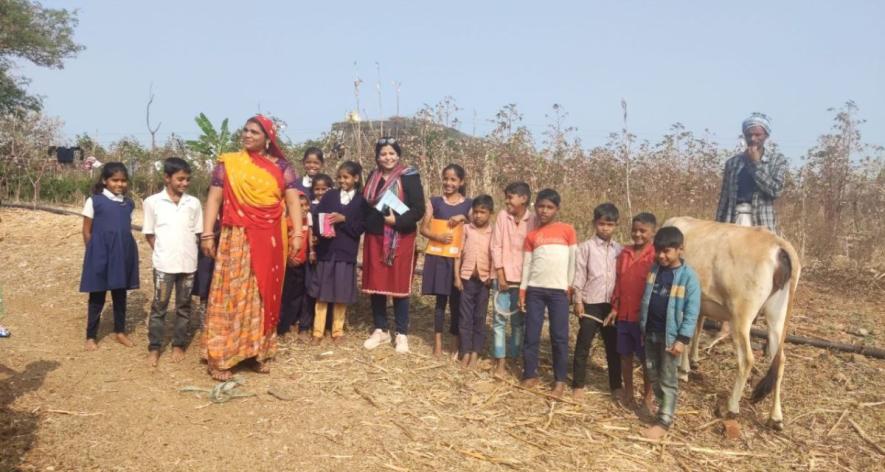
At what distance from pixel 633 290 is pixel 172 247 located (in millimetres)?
3322

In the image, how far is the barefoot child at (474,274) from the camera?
5.10 metres

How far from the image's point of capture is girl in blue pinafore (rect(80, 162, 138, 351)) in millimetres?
5082

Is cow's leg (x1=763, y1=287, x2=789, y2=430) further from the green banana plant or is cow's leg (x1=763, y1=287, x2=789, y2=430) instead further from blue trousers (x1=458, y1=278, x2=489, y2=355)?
the green banana plant

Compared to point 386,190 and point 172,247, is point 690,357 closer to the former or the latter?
point 386,190

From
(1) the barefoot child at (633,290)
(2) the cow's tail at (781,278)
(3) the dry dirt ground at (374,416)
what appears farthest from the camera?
(1) the barefoot child at (633,290)

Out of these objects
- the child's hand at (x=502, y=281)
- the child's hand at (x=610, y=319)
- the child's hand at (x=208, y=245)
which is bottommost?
the child's hand at (x=610, y=319)

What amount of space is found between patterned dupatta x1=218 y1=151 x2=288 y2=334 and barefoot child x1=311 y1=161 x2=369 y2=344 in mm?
631

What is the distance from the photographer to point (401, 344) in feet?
17.9

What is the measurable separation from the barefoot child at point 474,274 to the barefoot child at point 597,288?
73cm

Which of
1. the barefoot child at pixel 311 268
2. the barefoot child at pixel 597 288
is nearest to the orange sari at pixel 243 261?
the barefoot child at pixel 311 268

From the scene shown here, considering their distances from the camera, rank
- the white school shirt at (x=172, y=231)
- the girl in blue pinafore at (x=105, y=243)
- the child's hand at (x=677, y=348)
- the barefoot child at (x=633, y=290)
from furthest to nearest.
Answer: the girl in blue pinafore at (x=105, y=243)
the white school shirt at (x=172, y=231)
the barefoot child at (x=633, y=290)
the child's hand at (x=677, y=348)

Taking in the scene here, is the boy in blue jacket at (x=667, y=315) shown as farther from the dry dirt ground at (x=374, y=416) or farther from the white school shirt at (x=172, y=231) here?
the white school shirt at (x=172, y=231)

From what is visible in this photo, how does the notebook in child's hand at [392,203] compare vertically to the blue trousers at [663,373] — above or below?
above

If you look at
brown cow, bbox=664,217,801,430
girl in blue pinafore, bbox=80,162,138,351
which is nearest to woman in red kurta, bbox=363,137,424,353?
girl in blue pinafore, bbox=80,162,138,351
